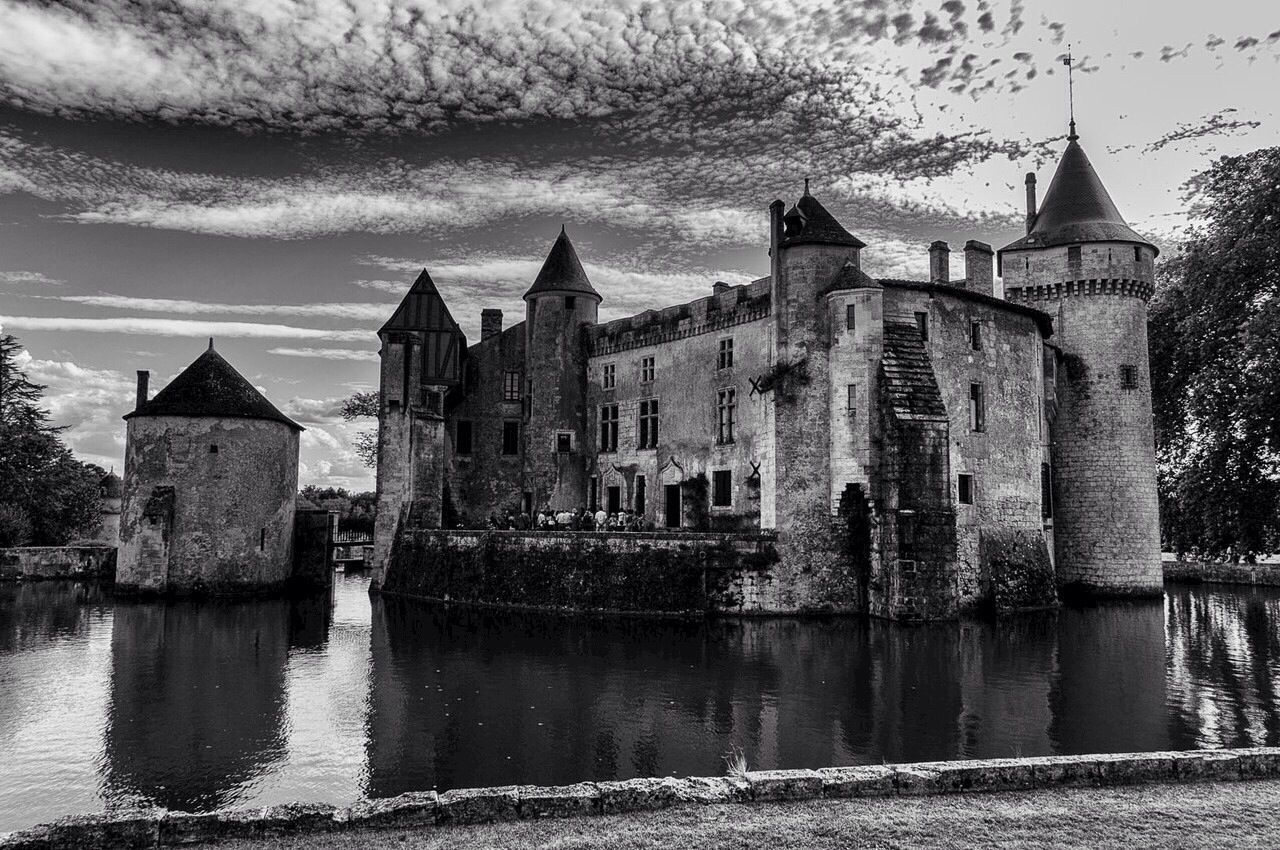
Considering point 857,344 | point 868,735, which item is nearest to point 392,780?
point 868,735

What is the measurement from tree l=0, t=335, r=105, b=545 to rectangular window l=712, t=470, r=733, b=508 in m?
32.4

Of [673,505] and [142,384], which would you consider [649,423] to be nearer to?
[673,505]

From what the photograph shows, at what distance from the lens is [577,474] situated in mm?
35781

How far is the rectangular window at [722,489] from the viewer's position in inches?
1188

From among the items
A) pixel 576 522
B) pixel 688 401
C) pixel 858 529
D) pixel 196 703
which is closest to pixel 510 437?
pixel 576 522

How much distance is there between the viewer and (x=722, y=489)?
30438mm

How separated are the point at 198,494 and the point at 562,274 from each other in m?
16.1

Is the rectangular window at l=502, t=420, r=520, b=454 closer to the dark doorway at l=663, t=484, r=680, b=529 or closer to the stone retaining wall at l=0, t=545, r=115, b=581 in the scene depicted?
the dark doorway at l=663, t=484, r=680, b=529

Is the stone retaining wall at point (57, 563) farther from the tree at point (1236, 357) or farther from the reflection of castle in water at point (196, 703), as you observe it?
the tree at point (1236, 357)

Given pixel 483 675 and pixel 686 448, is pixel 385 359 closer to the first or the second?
pixel 686 448

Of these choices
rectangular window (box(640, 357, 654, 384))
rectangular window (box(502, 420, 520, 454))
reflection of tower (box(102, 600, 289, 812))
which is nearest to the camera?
reflection of tower (box(102, 600, 289, 812))

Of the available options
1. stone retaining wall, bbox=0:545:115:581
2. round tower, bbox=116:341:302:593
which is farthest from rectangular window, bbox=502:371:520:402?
stone retaining wall, bbox=0:545:115:581

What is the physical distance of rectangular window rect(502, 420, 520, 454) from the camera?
3697cm

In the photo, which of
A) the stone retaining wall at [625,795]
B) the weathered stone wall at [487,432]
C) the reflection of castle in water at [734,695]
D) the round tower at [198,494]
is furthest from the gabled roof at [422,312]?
the stone retaining wall at [625,795]
